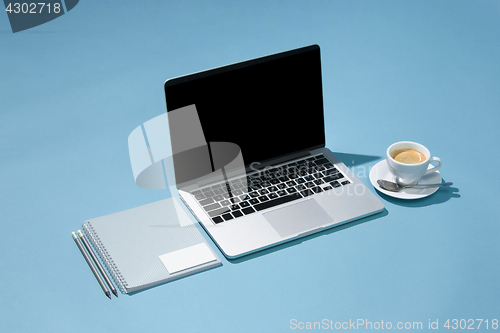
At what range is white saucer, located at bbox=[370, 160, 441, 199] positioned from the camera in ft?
4.48

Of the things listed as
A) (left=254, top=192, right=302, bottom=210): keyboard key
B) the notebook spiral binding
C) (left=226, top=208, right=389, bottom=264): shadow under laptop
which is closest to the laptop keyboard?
(left=254, top=192, right=302, bottom=210): keyboard key

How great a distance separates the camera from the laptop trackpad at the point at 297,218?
1.28 meters

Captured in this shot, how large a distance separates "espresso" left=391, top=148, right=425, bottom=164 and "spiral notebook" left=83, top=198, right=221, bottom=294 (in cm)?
52

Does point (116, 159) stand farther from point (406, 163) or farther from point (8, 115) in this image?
point (406, 163)

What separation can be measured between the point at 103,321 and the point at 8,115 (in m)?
0.98

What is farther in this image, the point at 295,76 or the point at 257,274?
the point at 295,76

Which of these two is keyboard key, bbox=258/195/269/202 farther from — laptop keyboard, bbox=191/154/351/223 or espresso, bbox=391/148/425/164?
espresso, bbox=391/148/425/164

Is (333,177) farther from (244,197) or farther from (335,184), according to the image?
(244,197)

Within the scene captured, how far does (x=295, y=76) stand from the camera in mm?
1385

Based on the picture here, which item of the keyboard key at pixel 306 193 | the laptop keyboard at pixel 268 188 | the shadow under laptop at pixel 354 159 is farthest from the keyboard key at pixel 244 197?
the shadow under laptop at pixel 354 159

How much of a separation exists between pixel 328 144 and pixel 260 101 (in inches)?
12.5

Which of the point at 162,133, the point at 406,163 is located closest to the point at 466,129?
the point at 406,163

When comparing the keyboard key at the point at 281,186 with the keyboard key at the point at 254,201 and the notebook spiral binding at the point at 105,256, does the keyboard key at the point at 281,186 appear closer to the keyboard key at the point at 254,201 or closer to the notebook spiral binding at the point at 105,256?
the keyboard key at the point at 254,201

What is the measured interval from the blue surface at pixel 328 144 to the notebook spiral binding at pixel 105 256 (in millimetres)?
32
